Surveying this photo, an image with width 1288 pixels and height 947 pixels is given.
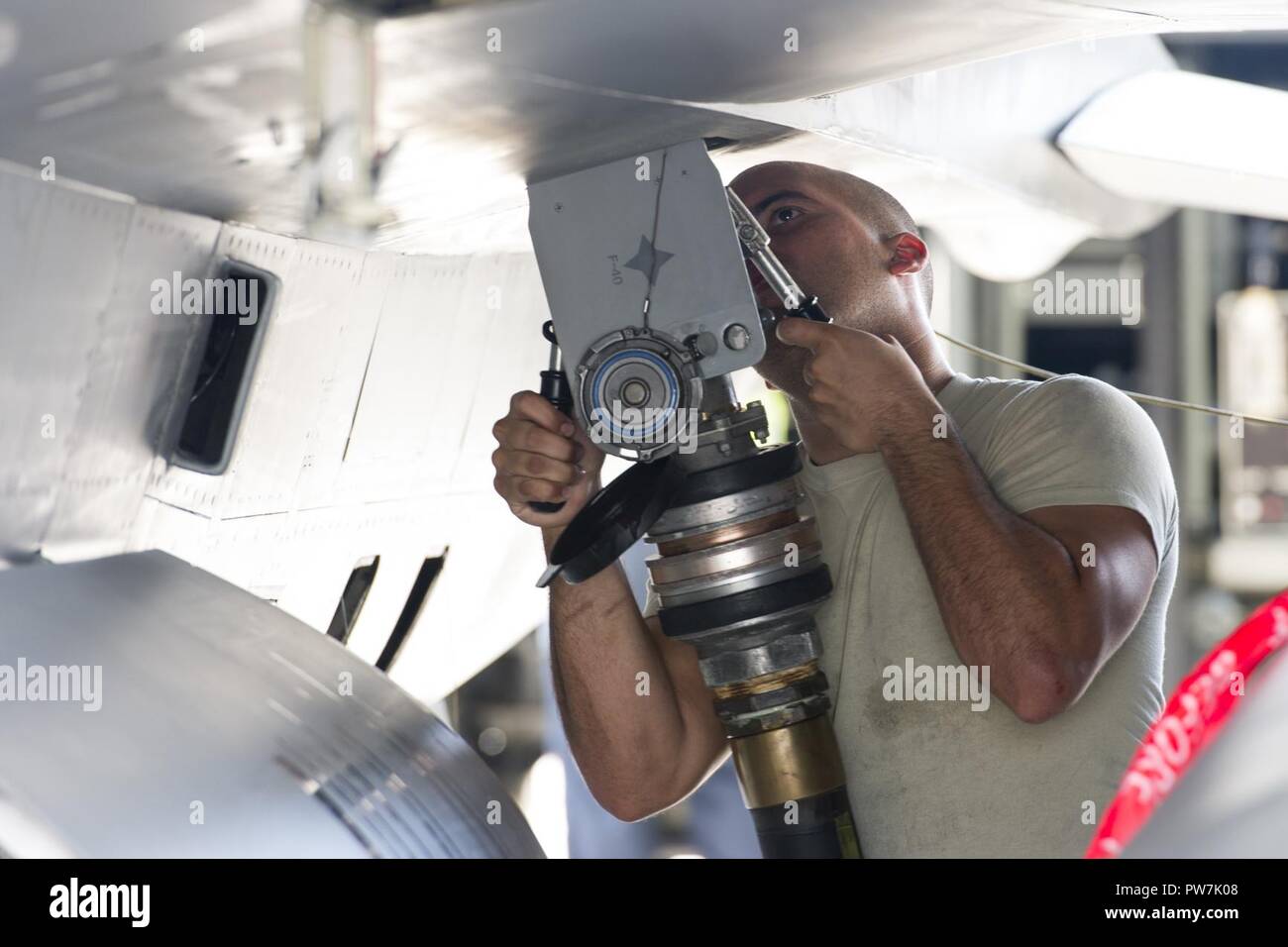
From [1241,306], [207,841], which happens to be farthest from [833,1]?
[1241,306]

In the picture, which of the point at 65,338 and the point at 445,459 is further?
the point at 445,459

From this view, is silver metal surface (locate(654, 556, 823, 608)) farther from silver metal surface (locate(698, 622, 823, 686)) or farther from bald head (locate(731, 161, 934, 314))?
bald head (locate(731, 161, 934, 314))

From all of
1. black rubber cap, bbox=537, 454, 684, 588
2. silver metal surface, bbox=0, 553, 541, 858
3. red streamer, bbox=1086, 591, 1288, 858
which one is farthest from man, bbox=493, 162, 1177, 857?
red streamer, bbox=1086, 591, 1288, 858

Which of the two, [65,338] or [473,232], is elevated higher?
[473,232]

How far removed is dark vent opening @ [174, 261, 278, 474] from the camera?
1.42 meters

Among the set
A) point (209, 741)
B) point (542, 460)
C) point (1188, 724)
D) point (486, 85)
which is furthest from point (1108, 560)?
point (209, 741)

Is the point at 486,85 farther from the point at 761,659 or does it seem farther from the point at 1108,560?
the point at 1108,560

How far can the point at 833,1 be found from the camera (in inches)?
42.7

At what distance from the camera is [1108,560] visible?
Answer: 1.34 meters

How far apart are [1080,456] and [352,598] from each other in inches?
38.8
